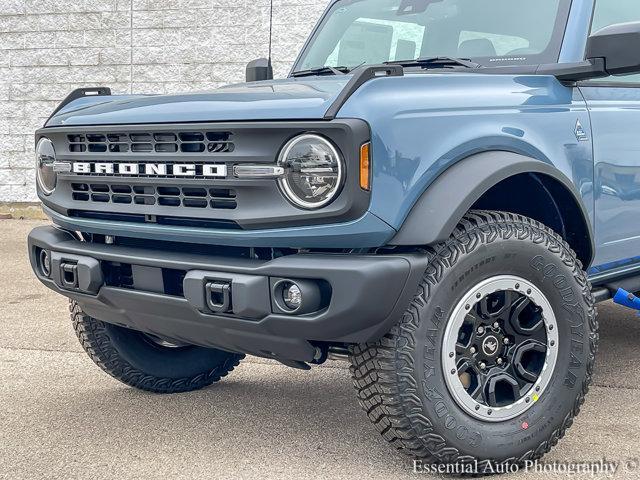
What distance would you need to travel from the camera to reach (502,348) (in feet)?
9.89

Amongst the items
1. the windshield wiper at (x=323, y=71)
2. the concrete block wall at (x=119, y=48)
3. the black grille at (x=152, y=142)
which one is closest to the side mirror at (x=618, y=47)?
the windshield wiper at (x=323, y=71)

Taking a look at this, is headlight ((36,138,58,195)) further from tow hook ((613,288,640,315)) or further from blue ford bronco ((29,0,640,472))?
tow hook ((613,288,640,315))

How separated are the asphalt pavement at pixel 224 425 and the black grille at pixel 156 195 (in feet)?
3.03

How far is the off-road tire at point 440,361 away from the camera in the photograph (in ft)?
9.00

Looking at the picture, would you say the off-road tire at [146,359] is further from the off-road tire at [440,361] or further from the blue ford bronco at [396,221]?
the off-road tire at [440,361]

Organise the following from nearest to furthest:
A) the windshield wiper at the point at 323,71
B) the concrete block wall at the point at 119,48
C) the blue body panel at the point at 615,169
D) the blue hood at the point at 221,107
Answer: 1. the blue hood at the point at 221,107
2. the blue body panel at the point at 615,169
3. the windshield wiper at the point at 323,71
4. the concrete block wall at the point at 119,48

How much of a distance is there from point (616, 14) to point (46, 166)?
8.34 feet

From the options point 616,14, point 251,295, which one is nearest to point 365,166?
point 251,295

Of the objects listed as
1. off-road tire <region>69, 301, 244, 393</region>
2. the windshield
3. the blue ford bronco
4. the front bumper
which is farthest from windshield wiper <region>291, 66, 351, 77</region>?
off-road tire <region>69, 301, 244, 393</region>

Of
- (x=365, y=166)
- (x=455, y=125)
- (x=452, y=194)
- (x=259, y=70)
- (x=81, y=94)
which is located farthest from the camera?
(x=259, y=70)

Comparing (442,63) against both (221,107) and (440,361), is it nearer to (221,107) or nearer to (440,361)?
(221,107)

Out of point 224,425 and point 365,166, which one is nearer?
→ point 365,166

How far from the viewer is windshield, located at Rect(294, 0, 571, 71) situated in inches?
141

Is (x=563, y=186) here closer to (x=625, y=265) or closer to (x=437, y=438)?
(x=625, y=265)
